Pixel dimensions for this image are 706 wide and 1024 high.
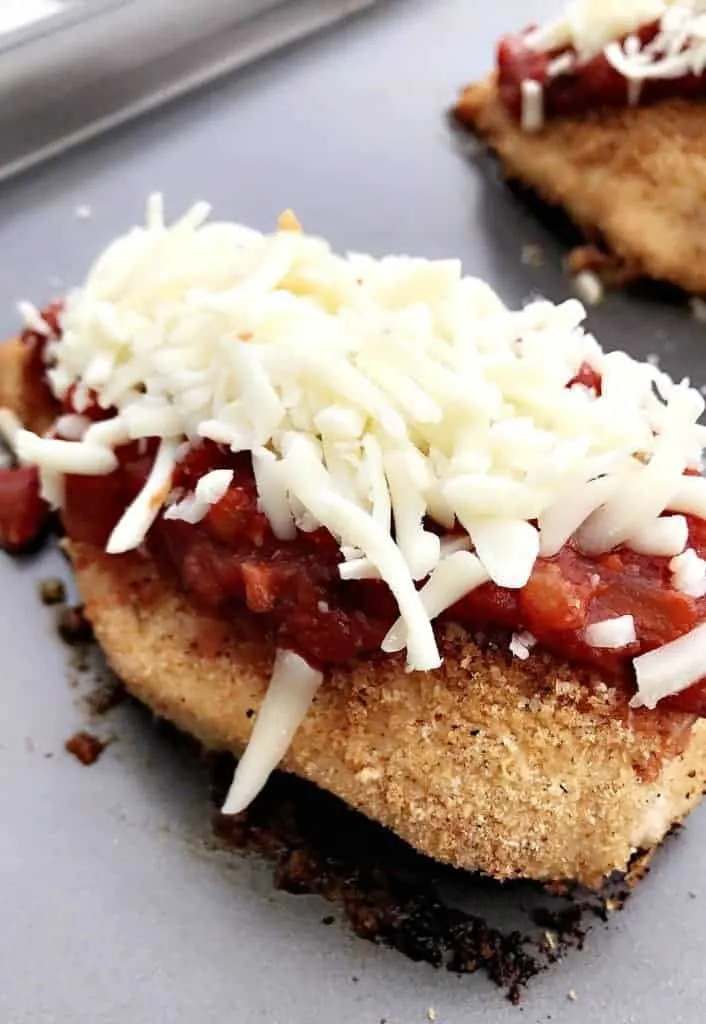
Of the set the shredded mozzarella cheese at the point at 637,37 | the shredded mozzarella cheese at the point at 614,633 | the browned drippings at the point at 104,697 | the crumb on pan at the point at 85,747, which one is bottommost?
the crumb on pan at the point at 85,747

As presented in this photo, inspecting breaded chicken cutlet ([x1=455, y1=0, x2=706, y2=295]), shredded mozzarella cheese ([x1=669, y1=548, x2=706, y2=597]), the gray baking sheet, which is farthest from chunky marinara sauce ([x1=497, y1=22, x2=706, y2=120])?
shredded mozzarella cheese ([x1=669, y1=548, x2=706, y2=597])

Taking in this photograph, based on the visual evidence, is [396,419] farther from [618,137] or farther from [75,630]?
[618,137]

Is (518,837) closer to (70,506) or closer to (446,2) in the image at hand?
(70,506)

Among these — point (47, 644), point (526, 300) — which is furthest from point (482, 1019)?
point (526, 300)

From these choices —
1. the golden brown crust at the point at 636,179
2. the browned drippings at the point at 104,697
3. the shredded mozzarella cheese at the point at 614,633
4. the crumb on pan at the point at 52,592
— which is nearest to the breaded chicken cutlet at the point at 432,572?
the shredded mozzarella cheese at the point at 614,633

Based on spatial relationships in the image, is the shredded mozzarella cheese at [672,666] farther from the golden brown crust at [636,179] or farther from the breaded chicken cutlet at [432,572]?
the golden brown crust at [636,179]

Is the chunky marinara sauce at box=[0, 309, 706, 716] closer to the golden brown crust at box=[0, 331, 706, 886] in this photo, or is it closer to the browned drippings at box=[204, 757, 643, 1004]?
the golden brown crust at box=[0, 331, 706, 886]
